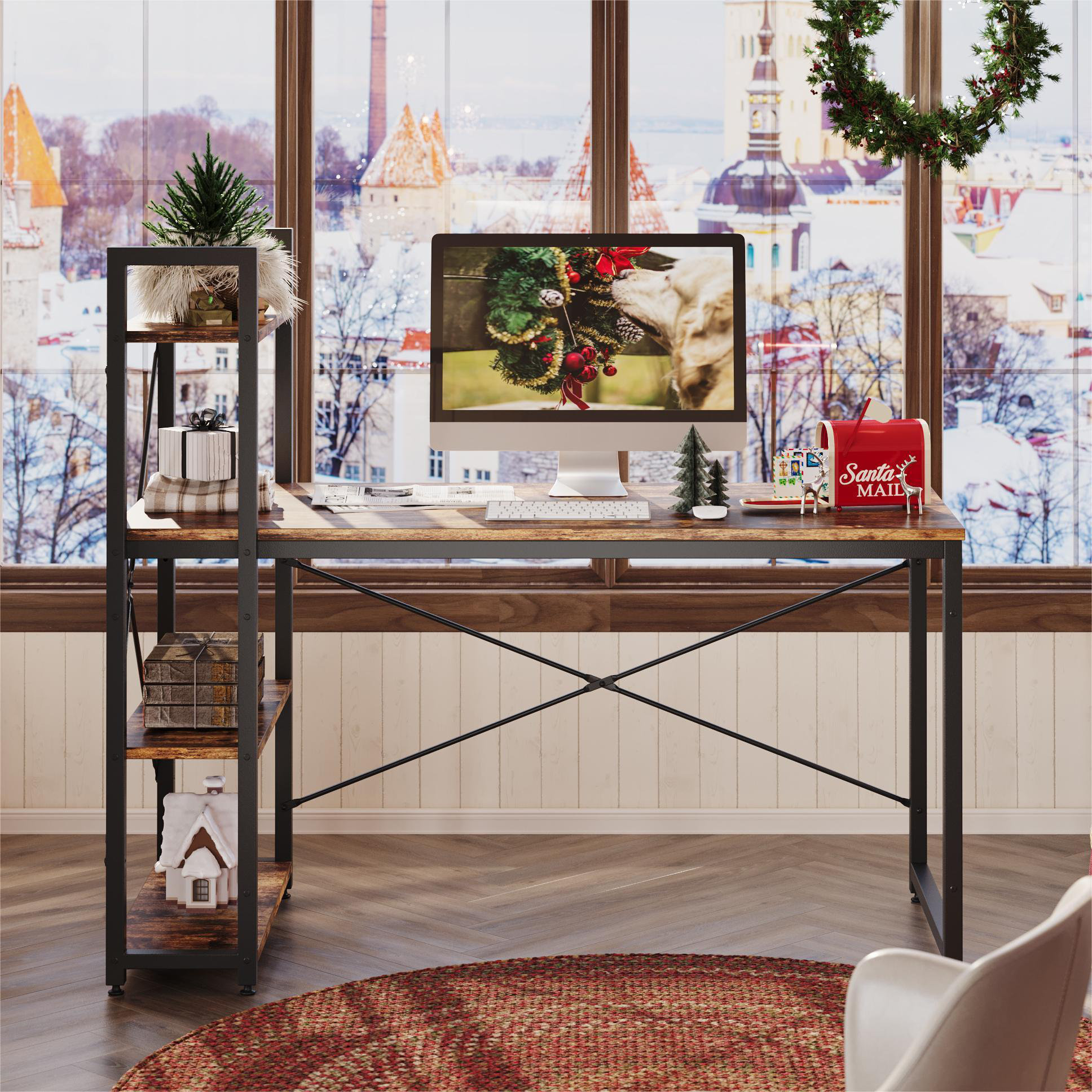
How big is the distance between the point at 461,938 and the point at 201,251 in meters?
1.54

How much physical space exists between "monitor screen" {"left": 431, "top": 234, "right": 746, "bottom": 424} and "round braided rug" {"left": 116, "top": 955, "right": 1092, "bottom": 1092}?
117 centimetres

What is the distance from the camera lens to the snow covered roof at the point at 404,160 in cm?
357

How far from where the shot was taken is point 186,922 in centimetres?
278

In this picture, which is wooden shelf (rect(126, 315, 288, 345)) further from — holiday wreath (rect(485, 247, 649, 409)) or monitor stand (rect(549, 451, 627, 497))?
monitor stand (rect(549, 451, 627, 497))

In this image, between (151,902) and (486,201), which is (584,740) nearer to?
(151,902)

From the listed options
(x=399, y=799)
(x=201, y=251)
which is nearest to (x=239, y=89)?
(x=201, y=251)

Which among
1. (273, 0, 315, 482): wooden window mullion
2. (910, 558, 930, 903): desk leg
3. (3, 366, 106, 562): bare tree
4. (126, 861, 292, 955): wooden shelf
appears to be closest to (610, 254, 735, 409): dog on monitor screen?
(910, 558, 930, 903): desk leg

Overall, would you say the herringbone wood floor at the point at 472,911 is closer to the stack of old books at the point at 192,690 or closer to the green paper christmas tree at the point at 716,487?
the stack of old books at the point at 192,690

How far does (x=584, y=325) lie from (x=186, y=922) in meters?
1.51

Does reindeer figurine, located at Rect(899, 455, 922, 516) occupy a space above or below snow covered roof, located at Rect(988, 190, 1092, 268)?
below

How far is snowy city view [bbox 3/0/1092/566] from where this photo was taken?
3545mm

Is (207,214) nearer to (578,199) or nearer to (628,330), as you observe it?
(628,330)

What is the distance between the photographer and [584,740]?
3623 mm

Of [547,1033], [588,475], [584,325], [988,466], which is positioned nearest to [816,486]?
[588,475]
